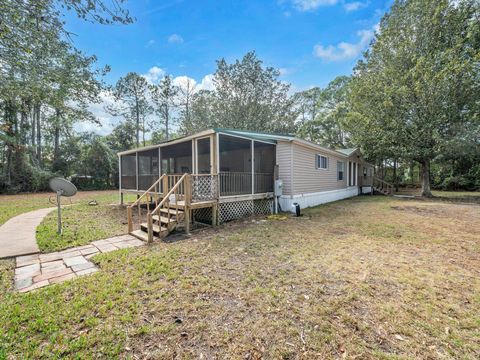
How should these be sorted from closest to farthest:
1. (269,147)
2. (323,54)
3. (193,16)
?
1. (193,16)
2. (269,147)
3. (323,54)

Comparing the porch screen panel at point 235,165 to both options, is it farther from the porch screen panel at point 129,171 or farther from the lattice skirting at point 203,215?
the porch screen panel at point 129,171

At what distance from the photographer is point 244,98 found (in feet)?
73.8

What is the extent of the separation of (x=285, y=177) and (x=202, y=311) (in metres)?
7.23

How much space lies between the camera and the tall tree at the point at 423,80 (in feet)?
42.1

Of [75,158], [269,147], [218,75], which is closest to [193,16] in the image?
[269,147]

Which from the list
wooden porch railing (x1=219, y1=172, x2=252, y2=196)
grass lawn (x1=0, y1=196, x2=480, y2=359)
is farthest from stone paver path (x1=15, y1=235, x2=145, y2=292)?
wooden porch railing (x1=219, y1=172, x2=252, y2=196)

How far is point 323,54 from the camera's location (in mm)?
16828

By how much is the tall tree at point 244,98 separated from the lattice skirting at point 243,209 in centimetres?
1440

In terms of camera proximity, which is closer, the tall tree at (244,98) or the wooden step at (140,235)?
the wooden step at (140,235)

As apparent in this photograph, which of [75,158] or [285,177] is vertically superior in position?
[75,158]

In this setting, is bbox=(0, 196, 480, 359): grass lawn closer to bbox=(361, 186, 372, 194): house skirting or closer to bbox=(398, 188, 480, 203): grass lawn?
bbox=(398, 188, 480, 203): grass lawn

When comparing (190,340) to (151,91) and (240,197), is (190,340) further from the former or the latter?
(151,91)

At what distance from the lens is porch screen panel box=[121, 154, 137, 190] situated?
11.7 meters

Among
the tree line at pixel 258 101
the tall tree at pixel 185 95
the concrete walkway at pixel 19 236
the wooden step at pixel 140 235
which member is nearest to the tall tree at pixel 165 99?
the tree line at pixel 258 101
